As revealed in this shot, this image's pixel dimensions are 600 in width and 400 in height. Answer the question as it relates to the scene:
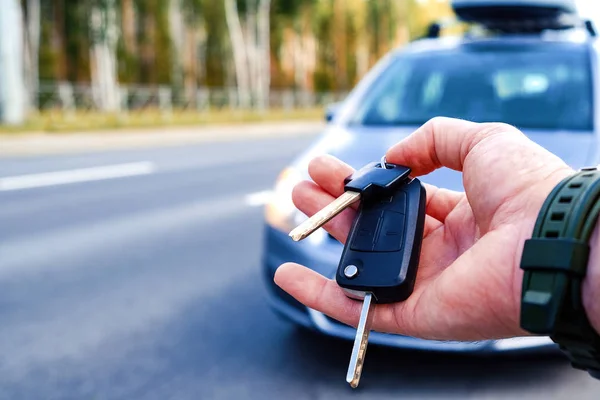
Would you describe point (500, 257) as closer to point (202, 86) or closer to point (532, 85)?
point (532, 85)

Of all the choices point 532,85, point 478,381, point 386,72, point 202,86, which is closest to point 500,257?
point 478,381

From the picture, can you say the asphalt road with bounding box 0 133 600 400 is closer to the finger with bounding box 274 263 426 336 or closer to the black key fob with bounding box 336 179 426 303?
the finger with bounding box 274 263 426 336

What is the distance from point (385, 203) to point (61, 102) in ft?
67.8

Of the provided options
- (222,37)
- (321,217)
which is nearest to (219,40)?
(222,37)

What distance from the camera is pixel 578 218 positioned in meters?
1.09

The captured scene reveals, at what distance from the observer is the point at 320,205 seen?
1485 mm

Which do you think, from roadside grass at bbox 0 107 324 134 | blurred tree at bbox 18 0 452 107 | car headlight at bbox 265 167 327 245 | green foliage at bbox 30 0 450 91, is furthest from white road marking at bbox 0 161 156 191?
green foliage at bbox 30 0 450 91

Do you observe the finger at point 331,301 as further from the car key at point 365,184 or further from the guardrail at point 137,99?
the guardrail at point 137,99

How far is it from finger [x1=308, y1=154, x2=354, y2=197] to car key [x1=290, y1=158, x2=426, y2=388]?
0.10m

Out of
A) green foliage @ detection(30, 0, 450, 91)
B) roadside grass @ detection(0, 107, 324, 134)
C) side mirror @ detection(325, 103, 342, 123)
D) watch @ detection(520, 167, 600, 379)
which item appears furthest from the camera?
green foliage @ detection(30, 0, 450, 91)

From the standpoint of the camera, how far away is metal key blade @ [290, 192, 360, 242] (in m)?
1.15

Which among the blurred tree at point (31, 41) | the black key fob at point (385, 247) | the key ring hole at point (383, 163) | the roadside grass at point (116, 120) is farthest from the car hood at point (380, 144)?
the blurred tree at point (31, 41)

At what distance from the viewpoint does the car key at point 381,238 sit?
4.09ft

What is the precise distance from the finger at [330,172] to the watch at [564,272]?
0.41 meters
